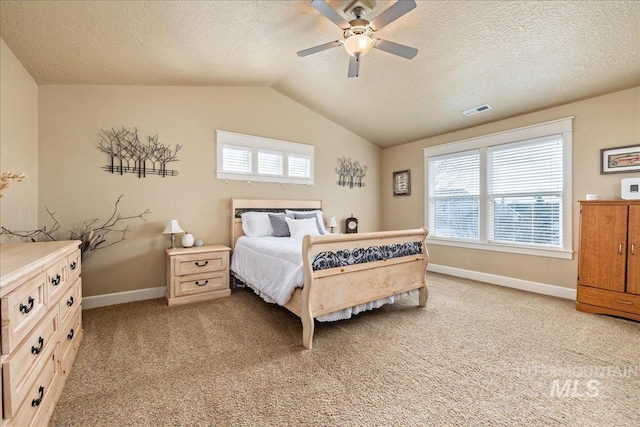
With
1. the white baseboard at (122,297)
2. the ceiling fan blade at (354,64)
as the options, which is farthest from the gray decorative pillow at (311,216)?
the ceiling fan blade at (354,64)

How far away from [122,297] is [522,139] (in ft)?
19.0

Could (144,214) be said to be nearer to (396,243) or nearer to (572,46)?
(396,243)

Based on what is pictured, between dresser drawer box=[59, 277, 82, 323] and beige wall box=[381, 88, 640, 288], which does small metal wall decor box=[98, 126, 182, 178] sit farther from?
beige wall box=[381, 88, 640, 288]

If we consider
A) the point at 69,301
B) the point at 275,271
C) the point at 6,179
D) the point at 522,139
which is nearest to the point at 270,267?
the point at 275,271

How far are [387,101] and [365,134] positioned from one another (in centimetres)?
135

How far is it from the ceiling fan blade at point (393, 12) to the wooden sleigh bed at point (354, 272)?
1.79m

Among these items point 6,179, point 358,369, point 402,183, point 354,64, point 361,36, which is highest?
point 361,36

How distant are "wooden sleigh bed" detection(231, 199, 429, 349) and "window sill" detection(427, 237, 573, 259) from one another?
1.80m

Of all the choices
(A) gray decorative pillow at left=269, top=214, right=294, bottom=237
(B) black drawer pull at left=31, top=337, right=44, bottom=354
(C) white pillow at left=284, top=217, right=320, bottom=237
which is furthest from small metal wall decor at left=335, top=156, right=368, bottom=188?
(B) black drawer pull at left=31, top=337, right=44, bottom=354

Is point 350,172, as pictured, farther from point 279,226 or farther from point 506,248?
point 506,248

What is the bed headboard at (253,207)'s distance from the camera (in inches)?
164

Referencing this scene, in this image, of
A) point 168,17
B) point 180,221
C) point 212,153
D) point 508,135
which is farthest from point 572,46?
point 180,221

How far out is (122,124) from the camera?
11.4ft

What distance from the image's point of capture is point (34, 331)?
140 centimetres
